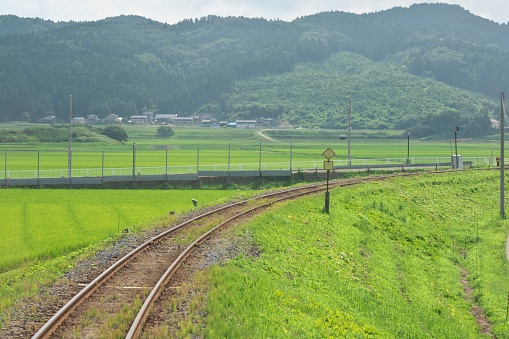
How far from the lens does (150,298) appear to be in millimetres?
14734

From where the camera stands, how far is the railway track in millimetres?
13164

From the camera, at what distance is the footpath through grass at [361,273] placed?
50.4 ft

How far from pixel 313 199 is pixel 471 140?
120 m

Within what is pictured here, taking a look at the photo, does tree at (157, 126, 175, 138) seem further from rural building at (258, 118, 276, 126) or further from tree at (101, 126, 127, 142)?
rural building at (258, 118, 276, 126)

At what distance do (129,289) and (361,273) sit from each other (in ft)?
31.7

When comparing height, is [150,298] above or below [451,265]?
above

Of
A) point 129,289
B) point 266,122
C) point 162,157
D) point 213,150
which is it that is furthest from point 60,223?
point 266,122

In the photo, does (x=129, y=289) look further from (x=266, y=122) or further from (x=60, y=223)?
(x=266, y=122)

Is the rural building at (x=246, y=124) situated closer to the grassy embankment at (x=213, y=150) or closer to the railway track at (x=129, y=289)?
the grassy embankment at (x=213, y=150)

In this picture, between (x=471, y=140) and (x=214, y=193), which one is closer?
(x=214, y=193)

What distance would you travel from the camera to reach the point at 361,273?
23.5 m

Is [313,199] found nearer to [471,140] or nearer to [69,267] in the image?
[69,267]

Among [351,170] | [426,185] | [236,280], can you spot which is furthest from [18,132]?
[236,280]

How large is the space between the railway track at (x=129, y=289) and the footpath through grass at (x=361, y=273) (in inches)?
42.6
